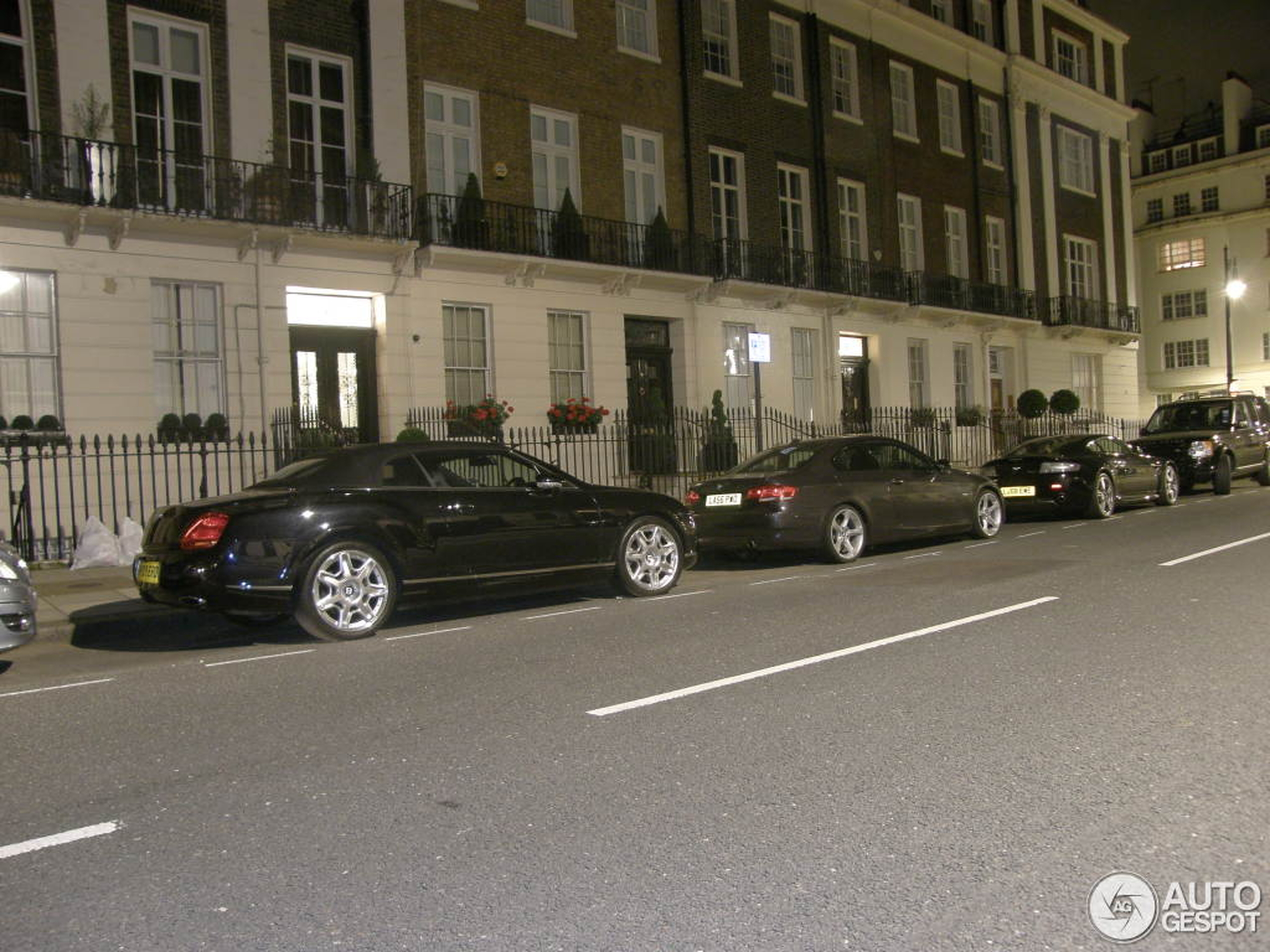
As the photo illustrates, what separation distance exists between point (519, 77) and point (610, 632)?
47.2 ft

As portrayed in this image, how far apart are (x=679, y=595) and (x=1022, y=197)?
2633 centimetres

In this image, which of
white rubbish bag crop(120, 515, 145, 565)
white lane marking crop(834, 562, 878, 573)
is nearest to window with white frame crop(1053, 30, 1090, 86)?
white lane marking crop(834, 562, 878, 573)

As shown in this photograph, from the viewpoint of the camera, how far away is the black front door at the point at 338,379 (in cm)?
1695

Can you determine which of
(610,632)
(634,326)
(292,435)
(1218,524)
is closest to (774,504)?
(610,632)

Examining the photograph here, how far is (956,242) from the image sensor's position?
30.1 m

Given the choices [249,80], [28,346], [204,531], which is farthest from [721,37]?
[204,531]

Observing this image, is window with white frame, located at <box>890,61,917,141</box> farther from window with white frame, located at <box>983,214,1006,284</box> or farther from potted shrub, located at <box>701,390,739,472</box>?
potted shrub, located at <box>701,390,739,472</box>

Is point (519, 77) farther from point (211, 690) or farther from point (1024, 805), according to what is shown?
point (1024, 805)

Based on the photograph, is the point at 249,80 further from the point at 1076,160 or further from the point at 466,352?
the point at 1076,160

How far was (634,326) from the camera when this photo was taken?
2170 cm

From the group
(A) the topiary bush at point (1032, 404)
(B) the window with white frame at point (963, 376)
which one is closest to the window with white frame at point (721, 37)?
(B) the window with white frame at point (963, 376)

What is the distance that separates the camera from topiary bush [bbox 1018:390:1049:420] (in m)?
29.5

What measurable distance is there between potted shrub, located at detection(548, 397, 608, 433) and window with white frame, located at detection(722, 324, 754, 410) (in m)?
4.23

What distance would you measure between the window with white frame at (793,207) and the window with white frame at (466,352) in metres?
8.65
